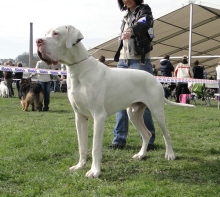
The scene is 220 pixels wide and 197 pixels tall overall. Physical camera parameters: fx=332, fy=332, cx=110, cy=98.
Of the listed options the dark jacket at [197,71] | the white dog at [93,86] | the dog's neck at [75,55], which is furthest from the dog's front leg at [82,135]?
the dark jacket at [197,71]

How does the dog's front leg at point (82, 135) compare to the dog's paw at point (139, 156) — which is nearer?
the dog's front leg at point (82, 135)

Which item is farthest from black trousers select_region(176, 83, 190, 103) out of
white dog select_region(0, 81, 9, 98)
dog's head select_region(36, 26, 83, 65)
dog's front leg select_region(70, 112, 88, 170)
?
dog's head select_region(36, 26, 83, 65)

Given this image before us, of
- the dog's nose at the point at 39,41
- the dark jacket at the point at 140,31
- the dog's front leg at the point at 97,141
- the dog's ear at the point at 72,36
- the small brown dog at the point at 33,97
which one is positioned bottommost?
the dog's front leg at the point at 97,141

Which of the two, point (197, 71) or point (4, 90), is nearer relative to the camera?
point (197, 71)

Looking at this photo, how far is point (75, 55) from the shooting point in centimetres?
321

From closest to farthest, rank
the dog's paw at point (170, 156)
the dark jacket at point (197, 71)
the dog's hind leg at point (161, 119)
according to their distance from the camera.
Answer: the dog's hind leg at point (161, 119), the dog's paw at point (170, 156), the dark jacket at point (197, 71)

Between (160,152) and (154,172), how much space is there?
89 cm

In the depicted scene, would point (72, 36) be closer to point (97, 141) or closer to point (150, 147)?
point (97, 141)

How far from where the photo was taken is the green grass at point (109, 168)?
2863 millimetres

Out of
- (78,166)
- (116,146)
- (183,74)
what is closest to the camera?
(78,166)

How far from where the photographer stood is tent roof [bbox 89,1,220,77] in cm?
1409

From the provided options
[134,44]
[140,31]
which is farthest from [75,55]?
[134,44]

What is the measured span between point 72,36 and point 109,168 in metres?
1.47

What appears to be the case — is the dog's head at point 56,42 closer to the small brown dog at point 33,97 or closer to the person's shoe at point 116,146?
the person's shoe at point 116,146
